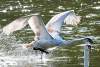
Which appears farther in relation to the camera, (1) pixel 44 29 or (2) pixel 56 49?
(2) pixel 56 49

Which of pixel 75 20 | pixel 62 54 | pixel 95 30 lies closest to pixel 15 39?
pixel 62 54

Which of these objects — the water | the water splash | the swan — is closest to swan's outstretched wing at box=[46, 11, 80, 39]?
the swan

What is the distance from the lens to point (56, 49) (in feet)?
50.6

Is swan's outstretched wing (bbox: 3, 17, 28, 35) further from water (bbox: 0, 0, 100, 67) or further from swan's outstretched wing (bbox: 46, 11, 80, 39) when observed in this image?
water (bbox: 0, 0, 100, 67)

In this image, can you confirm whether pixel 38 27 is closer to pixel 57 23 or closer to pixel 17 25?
pixel 17 25

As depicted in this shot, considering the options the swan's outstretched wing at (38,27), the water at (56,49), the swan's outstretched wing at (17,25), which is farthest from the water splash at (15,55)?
the swan's outstretched wing at (17,25)

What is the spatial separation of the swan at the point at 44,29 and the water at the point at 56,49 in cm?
237

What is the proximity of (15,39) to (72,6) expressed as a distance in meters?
9.42

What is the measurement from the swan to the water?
7.79 ft

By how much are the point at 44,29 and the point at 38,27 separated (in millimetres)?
120

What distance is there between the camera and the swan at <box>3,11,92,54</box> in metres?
10.3

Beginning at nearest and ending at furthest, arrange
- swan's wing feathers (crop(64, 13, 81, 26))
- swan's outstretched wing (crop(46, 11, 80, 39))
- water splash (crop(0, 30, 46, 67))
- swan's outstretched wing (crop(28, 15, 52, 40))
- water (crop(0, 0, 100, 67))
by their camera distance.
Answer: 1. swan's outstretched wing (crop(28, 15, 52, 40))
2. swan's outstretched wing (crop(46, 11, 80, 39))
3. swan's wing feathers (crop(64, 13, 81, 26))
4. water splash (crop(0, 30, 46, 67))
5. water (crop(0, 0, 100, 67))

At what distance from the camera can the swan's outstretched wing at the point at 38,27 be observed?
10.4 meters

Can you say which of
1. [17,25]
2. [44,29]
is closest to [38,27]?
[44,29]
